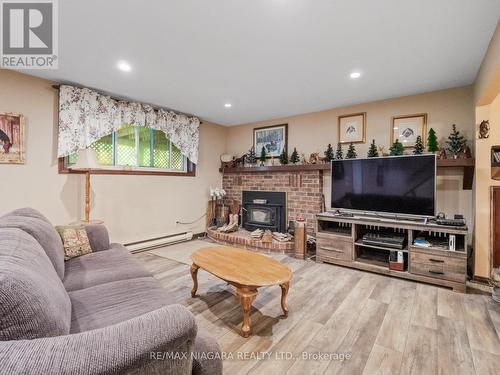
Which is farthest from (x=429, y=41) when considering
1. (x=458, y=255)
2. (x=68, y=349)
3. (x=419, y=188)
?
(x=68, y=349)

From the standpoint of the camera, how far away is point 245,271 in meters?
1.98

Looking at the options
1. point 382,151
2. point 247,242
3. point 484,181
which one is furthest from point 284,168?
point 484,181

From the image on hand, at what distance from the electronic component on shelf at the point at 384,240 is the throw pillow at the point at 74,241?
3077 millimetres

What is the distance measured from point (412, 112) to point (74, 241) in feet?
13.9

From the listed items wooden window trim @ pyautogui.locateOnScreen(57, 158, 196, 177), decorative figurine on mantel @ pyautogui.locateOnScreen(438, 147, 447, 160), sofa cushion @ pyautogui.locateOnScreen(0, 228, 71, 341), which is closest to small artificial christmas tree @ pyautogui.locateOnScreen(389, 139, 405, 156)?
decorative figurine on mantel @ pyautogui.locateOnScreen(438, 147, 447, 160)

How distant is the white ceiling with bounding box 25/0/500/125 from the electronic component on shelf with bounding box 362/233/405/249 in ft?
6.15

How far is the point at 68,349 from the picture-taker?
0.68 m

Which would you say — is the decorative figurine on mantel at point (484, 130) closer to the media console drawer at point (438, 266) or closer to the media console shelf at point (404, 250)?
the media console shelf at point (404, 250)

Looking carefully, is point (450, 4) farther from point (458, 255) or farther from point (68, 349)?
point (68, 349)

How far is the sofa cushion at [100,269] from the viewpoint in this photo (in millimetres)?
1723

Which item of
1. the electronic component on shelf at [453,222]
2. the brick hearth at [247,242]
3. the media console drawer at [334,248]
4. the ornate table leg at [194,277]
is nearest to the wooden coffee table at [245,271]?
the ornate table leg at [194,277]

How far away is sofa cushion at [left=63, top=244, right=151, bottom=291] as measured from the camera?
1723mm

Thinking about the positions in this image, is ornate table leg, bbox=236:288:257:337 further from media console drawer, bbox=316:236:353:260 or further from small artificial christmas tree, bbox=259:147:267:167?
small artificial christmas tree, bbox=259:147:267:167

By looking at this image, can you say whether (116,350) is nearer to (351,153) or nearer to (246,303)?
(246,303)
